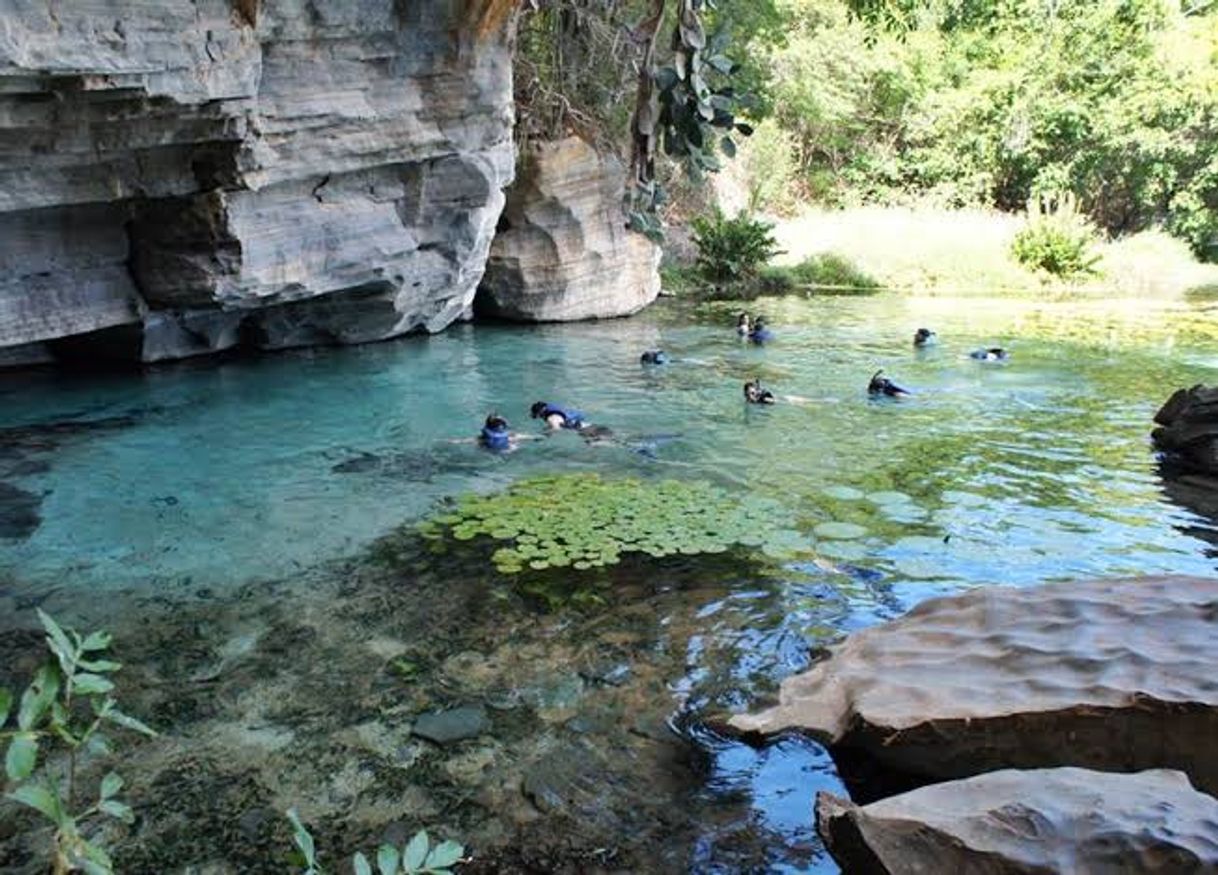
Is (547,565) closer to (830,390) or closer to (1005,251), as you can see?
(830,390)

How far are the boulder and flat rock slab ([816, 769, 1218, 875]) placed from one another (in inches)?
239

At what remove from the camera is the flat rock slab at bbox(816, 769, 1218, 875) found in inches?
94.8

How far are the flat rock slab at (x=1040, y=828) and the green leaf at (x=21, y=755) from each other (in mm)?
2004

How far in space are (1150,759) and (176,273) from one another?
32.5 ft

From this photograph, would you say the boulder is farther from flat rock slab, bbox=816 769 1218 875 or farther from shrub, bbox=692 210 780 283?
shrub, bbox=692 210 780 283

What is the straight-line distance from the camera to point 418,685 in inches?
164

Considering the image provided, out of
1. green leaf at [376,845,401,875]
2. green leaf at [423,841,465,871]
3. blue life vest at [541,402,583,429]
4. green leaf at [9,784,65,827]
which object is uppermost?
green leaf at [9,784,65,827]

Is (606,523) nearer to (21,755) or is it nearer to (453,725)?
(453,725)

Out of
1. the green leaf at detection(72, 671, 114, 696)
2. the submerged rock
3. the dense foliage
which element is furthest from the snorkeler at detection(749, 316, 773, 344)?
the green leaf at detection(72, 671, 114, 696)

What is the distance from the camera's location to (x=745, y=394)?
10375 millimetres

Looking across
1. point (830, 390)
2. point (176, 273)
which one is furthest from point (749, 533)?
point (176, 273)

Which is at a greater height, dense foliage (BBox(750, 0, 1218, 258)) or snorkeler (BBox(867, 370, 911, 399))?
dense foliage (BBox(750, 0, 1218, 258))

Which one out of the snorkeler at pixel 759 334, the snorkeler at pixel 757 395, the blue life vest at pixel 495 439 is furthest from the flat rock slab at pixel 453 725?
the snorkeler at pixel 759 334

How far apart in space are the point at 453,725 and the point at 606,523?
241 centimetres
